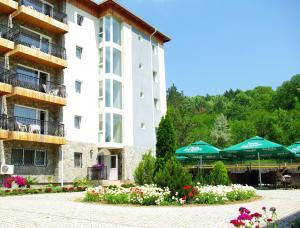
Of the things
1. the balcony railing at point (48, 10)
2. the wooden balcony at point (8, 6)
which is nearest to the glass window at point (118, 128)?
the balcony railing at point (48, 10)

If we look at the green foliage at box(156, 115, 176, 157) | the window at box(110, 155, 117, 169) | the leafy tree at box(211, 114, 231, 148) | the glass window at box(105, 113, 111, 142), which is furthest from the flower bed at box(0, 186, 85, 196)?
the leafy tree at box(211, 114, 231, 148)

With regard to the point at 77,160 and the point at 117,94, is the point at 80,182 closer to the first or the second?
the point at 77,160

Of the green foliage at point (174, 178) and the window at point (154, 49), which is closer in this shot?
the green foliage at point (174, 178)

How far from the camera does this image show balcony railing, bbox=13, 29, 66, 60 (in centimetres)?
2396

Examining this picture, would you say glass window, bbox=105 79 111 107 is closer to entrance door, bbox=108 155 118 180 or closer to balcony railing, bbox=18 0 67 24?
entrance door, bbox=108 155 118 180

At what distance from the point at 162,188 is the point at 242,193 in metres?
3.38

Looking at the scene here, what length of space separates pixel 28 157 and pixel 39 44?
8.57m

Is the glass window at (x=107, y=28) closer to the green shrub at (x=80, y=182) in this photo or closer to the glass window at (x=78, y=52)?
the glass window at (x=78, y=52)

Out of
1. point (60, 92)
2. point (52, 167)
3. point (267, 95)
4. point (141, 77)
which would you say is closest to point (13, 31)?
point (60, 92)

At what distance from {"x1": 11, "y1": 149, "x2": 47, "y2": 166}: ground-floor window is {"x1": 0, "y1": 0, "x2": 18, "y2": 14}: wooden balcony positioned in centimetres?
969

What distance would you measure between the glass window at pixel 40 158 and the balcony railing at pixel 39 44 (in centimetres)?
755

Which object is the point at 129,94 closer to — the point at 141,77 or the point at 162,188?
the point at 141,77

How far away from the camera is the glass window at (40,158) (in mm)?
24312

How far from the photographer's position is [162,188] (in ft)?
43.5
